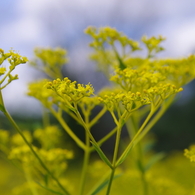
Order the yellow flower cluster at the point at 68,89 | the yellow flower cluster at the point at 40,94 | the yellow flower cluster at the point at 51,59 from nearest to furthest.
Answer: the yellow flower cluster at the point at 68,89 → the yellow flower cluster at the point at 40,94 → the yellow flower cluster at the point at 51,59

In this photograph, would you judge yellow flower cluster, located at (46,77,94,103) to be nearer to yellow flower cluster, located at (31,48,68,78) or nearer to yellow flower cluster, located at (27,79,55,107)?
yellow flower cluster, located at (27,79,55,107)

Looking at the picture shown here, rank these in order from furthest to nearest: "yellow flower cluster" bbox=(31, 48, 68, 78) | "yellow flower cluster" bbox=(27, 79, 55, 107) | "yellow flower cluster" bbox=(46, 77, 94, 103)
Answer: "yellow flower cluster" bbox=(31, 48, 68, 78) < "yellow flower cluster" bbox=(27, 79, 55, 107) < "yellow flower cluster" bbox=(46, 77, 94, 103)

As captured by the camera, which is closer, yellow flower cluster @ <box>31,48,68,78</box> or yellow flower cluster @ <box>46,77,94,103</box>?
yellow flower cluster @ <box>46,77,94,103</box>

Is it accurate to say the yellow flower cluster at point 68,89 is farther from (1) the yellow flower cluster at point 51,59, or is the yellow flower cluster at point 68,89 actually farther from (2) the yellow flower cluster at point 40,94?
(1) the yellow flower cluster at point 51,59

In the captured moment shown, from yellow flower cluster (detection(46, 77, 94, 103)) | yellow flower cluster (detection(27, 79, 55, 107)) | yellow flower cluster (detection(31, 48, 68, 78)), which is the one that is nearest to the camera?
yellow flower cluster (detection(46, 77, 94, 103))

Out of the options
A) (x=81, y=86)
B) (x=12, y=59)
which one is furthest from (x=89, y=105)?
(x=12, y=59)

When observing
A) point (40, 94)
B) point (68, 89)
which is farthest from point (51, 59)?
point (68, 89)

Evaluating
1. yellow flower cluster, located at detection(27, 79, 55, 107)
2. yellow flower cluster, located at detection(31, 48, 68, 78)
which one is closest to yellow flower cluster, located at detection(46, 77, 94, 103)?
yellow flower cluster, located at detection(27, 79, 55, 107)

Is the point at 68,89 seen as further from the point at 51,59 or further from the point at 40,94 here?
the point at 51,59

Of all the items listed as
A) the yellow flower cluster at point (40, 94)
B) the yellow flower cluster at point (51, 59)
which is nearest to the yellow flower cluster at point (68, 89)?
the yellow flower cluster at point (40, 94)

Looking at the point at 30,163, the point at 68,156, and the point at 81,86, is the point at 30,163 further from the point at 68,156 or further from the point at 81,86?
the point at 81,86

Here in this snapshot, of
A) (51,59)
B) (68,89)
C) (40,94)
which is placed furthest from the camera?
(51,59)
